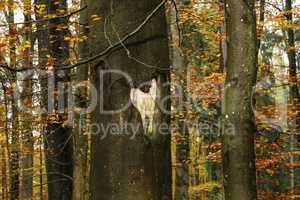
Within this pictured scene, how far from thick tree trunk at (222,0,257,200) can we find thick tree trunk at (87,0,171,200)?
957 mm

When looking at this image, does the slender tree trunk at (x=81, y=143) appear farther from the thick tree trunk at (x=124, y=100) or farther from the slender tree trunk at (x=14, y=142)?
the thick tree trunk at (x=124, y=100)

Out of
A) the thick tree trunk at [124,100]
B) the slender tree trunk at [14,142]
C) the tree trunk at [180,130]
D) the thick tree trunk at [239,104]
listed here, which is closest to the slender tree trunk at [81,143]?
the slender tree trunk at [14,142]

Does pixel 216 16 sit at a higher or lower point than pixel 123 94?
higher

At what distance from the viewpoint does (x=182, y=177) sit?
39.4ft

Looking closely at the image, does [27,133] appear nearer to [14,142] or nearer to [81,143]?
[14,142]

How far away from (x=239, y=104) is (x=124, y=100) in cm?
128

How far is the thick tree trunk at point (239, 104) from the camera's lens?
3518mm

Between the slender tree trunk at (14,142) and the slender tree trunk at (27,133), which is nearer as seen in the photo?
the slender tree trunk at (14,142)

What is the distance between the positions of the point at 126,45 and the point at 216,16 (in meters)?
11.2

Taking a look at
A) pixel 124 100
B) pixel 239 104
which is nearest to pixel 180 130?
pixel 239 104

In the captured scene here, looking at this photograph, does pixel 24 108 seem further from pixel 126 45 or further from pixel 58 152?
pixel 126 45

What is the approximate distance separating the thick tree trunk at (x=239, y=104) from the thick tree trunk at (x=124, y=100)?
3.14 ft

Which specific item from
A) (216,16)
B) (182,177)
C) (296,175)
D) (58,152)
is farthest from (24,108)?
(296,175)

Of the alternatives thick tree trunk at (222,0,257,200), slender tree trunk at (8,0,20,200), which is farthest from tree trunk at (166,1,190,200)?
thick tree trunk at (222,0,257,200)
